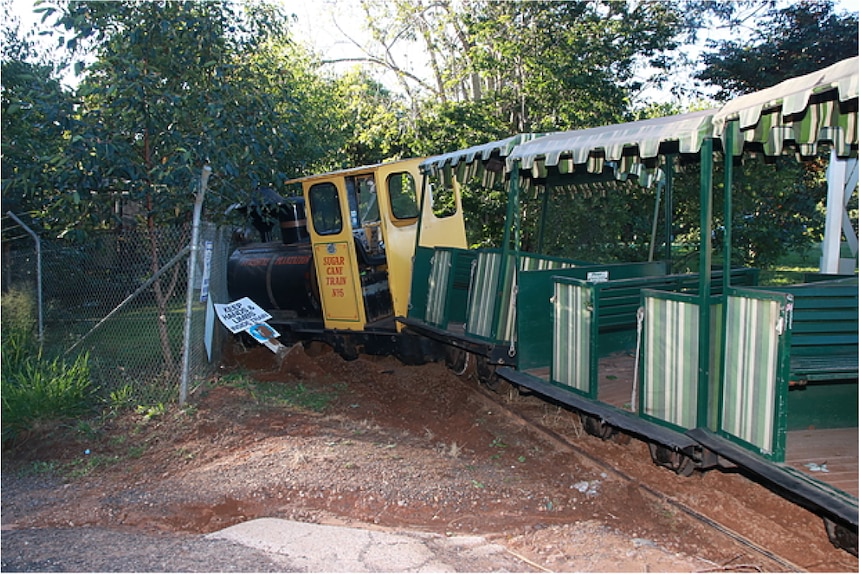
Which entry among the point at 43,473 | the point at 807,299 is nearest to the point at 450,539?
the point at 807,299

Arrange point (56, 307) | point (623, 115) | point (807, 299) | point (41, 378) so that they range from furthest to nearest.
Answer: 1. point (623, 115)
2. point (56, 307)
3. point (41, 378)
4. point (807, 299)

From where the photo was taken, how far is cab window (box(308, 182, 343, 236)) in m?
9.31

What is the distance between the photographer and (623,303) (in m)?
6.33

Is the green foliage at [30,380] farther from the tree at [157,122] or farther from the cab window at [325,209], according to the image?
the cab window at [325,209]

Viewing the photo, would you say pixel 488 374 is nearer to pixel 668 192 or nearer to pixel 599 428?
pixel 599 428

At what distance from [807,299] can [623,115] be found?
33.7ft

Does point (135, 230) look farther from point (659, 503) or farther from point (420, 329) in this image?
point (659, 503)

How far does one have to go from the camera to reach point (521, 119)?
14859mm

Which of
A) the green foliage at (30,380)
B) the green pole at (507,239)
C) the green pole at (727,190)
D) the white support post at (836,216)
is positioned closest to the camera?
the green pole at (727,190)

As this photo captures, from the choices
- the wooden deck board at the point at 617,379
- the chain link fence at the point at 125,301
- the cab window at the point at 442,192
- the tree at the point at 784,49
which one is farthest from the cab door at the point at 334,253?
the tree at the point at 784,49

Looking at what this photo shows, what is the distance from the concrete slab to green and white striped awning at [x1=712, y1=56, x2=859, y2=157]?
2.91m

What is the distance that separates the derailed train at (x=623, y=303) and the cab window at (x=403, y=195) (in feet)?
0.07

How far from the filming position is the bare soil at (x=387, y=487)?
441 cm

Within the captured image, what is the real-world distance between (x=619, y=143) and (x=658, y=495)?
8.59ft
